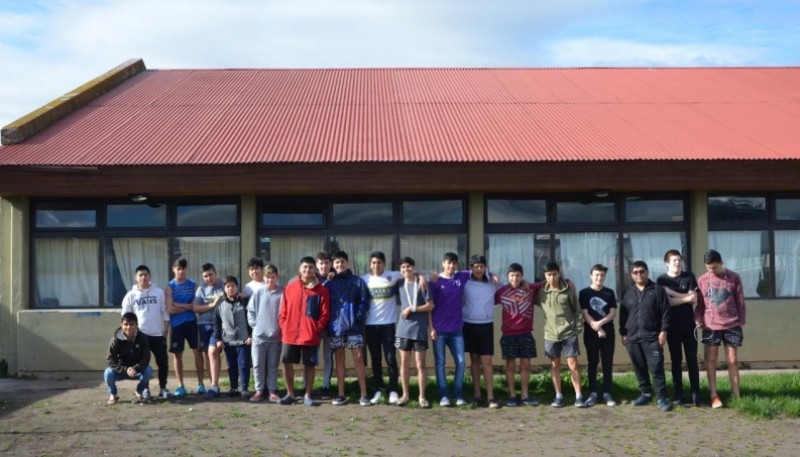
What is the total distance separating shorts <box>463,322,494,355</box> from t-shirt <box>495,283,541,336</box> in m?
0.19

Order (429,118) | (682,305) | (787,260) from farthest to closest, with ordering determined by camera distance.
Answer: (429,118) < (787,260) < (682,305)

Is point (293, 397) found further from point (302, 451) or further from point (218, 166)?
point (218, 166)

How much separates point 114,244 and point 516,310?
549 centimetres

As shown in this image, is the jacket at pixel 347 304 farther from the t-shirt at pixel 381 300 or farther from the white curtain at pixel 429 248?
the white curtain at pixel 429 248

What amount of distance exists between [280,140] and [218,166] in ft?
4.21

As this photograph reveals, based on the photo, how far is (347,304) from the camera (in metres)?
9.08

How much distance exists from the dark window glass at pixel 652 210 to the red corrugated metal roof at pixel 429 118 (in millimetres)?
758

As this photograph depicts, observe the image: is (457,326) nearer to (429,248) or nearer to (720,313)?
(429,248)

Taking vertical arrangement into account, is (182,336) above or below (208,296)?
below

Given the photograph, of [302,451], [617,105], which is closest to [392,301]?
[302,451]

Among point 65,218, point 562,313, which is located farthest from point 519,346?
point 65,218

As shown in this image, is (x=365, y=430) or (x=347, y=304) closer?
(x=365, y=430)

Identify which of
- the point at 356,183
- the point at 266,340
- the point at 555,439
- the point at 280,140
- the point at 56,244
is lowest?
the point at 555,439

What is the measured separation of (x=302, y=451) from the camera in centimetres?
725
